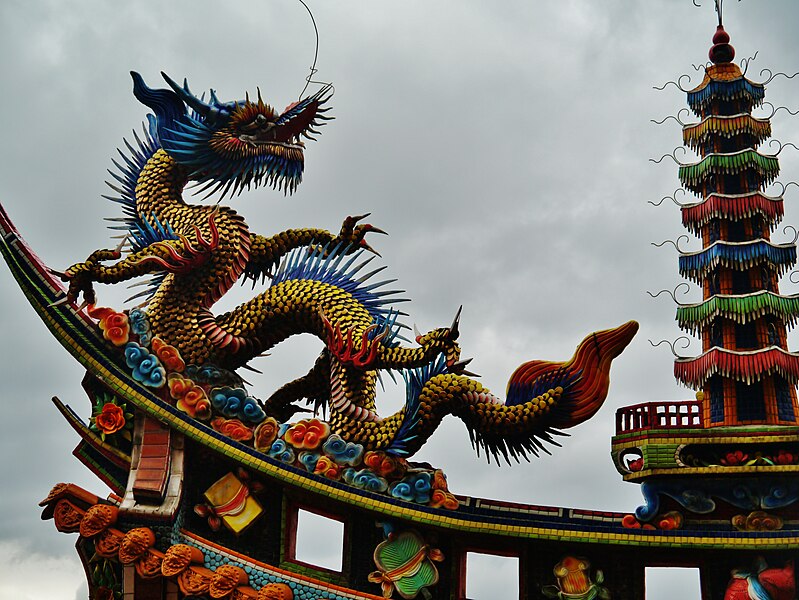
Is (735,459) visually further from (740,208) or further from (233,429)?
(233,429)

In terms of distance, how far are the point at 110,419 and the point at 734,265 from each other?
289 inches

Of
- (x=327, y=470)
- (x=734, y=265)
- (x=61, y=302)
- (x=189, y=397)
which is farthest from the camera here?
(x=734, y=265)

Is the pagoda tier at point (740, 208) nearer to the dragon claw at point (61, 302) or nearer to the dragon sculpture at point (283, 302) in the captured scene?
the dragon sculpture at point (283, 302)

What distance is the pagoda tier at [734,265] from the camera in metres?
14.8

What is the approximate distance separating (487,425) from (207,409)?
300 cm

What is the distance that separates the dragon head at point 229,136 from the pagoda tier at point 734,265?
4834 mm

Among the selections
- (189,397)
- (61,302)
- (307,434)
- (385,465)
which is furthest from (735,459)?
(61,302)

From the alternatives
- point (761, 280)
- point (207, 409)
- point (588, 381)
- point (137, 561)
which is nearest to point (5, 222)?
point (207, 409)

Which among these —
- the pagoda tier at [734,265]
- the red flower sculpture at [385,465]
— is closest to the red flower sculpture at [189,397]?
the red flower sculpture at [385,465]

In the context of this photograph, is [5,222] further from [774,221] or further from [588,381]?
[774,221]

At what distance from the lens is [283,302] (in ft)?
48.8

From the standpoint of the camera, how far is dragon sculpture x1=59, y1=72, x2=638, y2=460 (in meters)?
13.9

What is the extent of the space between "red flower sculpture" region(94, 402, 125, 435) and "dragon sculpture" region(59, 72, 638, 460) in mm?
891

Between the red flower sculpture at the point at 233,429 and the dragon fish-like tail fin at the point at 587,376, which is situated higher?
the dragon fish-like tail fin at the point at 587,376
